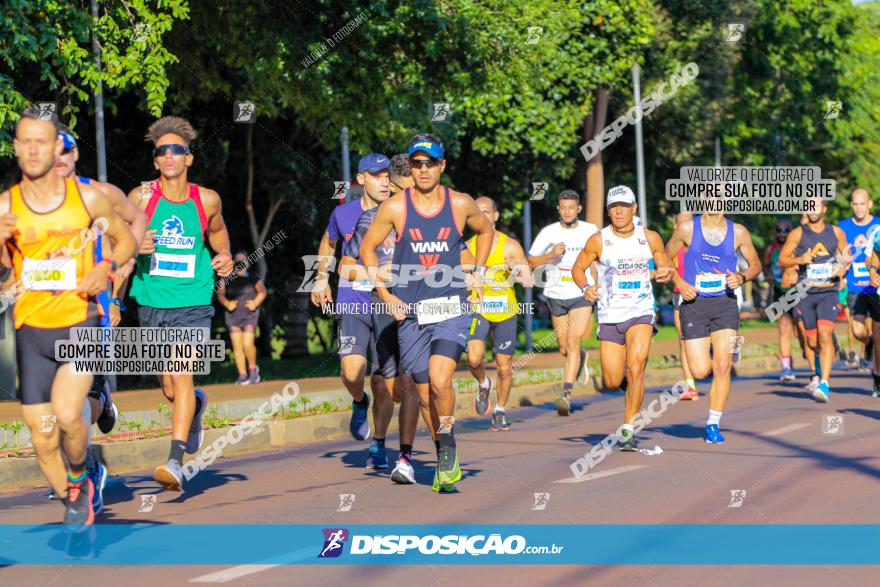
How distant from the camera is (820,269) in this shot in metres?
18.6

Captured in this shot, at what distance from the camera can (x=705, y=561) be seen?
771cm

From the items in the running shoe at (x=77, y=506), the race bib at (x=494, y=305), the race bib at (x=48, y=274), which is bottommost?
the running shoe at (x=77, y=506)

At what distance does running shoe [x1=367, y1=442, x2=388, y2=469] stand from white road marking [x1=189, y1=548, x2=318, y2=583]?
3914 mm

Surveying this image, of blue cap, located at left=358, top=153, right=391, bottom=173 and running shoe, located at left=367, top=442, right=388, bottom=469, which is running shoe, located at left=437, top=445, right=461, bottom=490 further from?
blue cap, located at left=358, top=153, right=391, bottom=173

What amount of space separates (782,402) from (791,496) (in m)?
8.78

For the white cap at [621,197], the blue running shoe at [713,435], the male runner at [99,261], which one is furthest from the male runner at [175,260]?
the blue running shoe at [713,435]

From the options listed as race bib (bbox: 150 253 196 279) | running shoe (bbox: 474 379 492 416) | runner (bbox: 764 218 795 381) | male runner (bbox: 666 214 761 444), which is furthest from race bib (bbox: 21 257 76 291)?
runner (bbox: 764 218 795 381)

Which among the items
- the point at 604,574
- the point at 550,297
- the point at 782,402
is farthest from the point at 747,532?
the point at 782,402

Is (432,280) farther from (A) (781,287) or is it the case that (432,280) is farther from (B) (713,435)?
(A) (781,287)

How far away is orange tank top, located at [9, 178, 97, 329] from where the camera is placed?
8055 mm

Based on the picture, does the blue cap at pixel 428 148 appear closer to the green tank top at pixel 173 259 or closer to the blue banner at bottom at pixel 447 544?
the green tank top at pixel 173 259

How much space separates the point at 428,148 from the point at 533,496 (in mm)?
2428

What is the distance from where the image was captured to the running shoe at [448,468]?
33.8ft

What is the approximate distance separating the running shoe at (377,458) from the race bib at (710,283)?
349 cm
